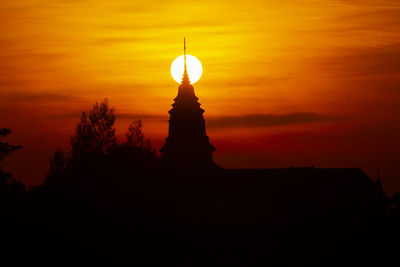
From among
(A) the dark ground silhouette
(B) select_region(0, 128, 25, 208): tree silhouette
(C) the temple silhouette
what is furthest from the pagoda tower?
(B) select_region(0, 128, 25, 208): tree silhouette

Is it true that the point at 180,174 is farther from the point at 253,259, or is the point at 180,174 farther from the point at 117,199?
the point at 253,259

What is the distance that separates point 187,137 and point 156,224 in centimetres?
6057

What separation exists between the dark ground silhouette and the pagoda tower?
14.4m

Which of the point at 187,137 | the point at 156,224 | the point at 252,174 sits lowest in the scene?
the point at 156,224

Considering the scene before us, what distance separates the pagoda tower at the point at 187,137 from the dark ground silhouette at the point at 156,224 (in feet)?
47.2

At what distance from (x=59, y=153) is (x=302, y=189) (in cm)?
3073

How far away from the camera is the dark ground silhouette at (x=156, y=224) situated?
6241cm

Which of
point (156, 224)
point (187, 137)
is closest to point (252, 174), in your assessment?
point (187, 137)

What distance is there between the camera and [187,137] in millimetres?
130750

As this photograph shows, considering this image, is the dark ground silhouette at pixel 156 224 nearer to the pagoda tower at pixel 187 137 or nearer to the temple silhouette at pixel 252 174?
the temple silhouette at pixel 252 174

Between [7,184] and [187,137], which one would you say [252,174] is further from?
[7,184]

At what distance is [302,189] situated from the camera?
125750 millimetres

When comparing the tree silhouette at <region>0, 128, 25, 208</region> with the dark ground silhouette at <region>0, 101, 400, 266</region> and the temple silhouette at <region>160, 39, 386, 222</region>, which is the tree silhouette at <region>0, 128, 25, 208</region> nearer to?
the dark ground silhouette at <region>0, 101, 400, 266</region>

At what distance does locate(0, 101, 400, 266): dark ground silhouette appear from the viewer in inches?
2457
